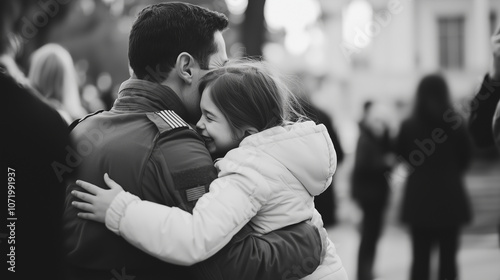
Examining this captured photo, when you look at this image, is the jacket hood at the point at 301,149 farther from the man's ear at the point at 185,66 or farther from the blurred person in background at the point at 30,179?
the blurred person in background at the point at 30,179

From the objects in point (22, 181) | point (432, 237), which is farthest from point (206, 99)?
point (432, 237)

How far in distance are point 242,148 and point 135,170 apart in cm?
37

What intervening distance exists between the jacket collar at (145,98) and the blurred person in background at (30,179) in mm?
285

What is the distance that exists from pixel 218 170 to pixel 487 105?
1909 mm

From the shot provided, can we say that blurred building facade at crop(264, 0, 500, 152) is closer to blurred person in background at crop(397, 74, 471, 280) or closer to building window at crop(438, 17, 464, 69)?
building window at crop(438, 17, 464, 69)

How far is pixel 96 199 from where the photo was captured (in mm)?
1960

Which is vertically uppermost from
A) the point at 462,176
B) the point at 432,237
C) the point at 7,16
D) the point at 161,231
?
the point at 7,16

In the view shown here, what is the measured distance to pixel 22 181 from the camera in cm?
183

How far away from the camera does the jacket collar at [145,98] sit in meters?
2.12

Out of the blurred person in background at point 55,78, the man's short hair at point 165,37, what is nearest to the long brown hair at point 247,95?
the man's short hair at point 165,37

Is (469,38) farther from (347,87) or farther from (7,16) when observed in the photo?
(7,16)

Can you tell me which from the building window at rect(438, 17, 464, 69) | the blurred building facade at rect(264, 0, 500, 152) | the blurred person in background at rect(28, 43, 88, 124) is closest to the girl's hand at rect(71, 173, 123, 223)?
the blurred person in background at rect(28, 43, 88, 124)

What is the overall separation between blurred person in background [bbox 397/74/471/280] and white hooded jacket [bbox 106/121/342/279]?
12.1 ft

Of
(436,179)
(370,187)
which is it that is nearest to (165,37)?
(436,179)
